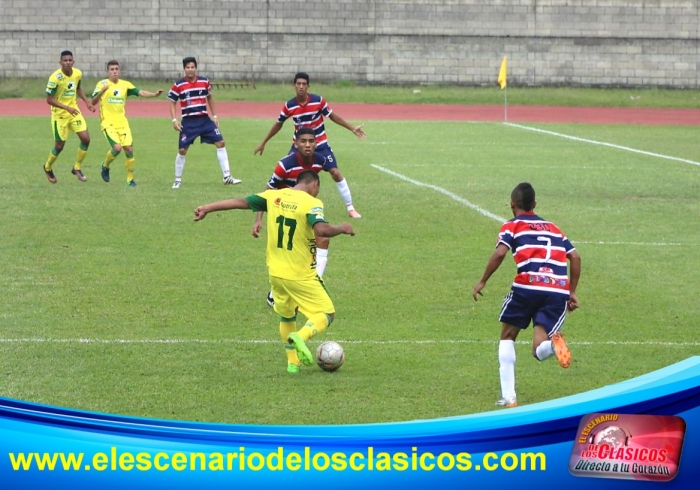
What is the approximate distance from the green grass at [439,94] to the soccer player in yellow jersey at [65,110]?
2414 centimetres

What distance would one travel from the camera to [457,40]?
48781 mm

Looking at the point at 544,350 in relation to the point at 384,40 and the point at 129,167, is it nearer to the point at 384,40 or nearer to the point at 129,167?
the point at 129,167

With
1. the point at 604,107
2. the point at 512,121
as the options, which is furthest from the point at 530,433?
the point at 604,107

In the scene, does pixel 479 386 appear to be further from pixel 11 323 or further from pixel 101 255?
pixel 101 255

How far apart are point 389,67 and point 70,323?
131 ft

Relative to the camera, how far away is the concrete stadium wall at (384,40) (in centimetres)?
4778

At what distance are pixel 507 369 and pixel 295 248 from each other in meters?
2.03

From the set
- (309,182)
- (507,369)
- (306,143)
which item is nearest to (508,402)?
(507,369)

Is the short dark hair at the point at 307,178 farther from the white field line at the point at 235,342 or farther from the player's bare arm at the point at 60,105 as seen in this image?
the player's bare arm at the point at 60,105

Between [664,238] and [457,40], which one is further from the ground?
[457,40]

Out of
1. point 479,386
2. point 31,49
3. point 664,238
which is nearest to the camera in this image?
point 479,386

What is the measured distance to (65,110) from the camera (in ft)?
68.1

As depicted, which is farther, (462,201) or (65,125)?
(65,125)

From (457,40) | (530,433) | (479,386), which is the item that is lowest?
(479,386)
